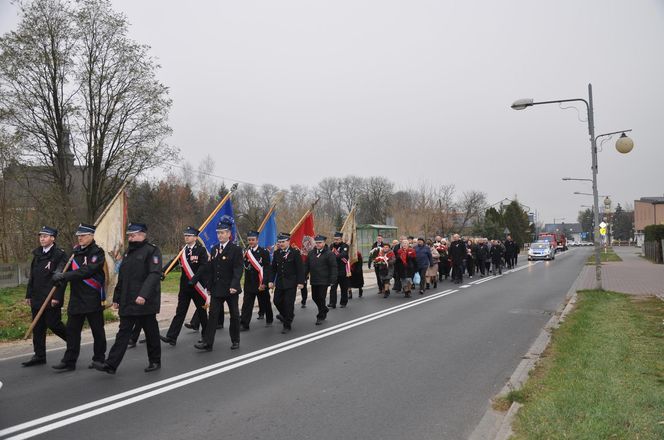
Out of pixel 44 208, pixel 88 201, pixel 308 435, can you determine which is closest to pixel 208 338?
pixel 308 435

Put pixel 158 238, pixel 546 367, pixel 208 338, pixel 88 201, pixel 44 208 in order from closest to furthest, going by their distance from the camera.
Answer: pixel 546 367 < pixel 208 338 < pixel 44 208 < pixel 88 201 < pixel 158 238

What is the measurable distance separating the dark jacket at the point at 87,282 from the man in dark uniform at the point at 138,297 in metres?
0.38

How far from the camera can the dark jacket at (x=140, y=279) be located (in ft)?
22.4

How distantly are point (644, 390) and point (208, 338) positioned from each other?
590 cm

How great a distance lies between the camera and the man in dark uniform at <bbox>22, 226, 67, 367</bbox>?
7344 millimetres

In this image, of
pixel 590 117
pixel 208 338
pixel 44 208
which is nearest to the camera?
pixel 208 338

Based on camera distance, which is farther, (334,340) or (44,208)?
(44,208)

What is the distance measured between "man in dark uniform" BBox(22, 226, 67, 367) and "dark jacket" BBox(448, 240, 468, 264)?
1651 centimetres

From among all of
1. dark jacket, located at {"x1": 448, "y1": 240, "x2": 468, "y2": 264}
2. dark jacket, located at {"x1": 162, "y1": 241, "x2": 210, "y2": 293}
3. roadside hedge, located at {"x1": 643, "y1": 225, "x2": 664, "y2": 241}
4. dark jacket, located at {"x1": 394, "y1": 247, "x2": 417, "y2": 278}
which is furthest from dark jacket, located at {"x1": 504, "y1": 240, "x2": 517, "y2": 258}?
dark jacket, located at {"x1": 162, "y1": 241, "x2": 210, "y2": 293}

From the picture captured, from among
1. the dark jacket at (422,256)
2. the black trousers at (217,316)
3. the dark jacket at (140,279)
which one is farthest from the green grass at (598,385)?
the dark jacket at (422,256)

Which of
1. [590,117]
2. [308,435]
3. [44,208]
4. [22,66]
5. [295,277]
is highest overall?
[22,66]

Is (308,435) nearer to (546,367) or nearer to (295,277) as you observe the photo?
(546,367)

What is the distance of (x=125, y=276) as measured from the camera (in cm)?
692

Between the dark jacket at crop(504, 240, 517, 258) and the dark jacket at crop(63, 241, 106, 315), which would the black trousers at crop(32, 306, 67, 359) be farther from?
the dark jacket at crop(504, 240, 517, 258)
